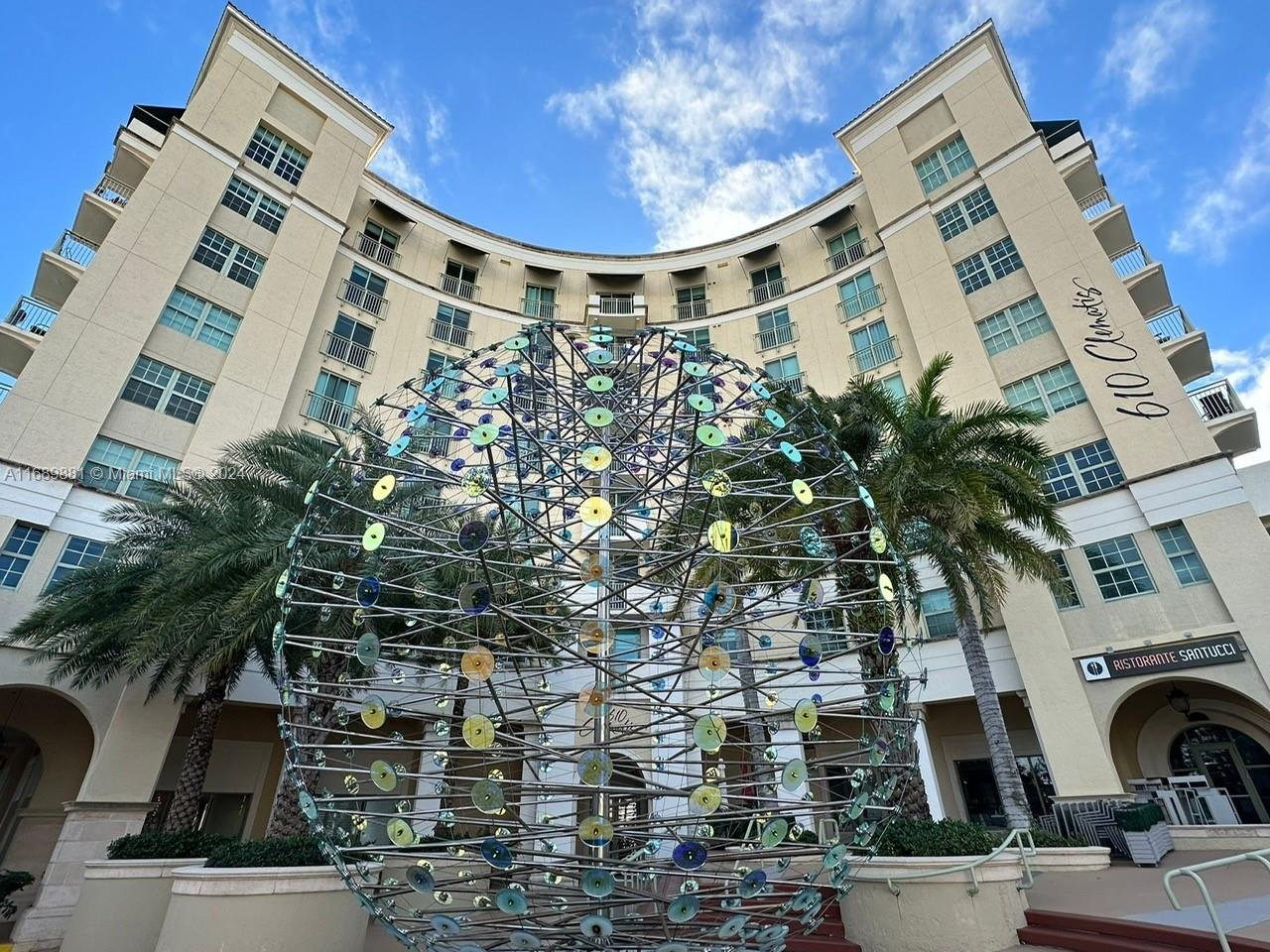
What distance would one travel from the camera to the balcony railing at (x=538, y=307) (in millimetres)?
28906

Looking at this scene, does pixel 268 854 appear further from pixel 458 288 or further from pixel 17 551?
pixel 458 288

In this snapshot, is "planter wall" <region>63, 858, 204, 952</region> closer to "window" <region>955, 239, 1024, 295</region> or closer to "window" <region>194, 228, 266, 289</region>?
"window" <region>194, 228, 266, 289</region>

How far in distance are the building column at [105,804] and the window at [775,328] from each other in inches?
918

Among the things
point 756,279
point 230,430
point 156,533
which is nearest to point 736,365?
point 156,533

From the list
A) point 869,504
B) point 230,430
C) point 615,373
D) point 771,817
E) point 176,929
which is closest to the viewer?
point 771,817

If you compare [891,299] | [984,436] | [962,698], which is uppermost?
[891,299]

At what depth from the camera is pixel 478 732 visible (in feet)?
12.1

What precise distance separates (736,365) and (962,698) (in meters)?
16.4

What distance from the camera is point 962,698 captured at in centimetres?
1809

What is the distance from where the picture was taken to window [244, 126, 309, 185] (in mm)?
23719

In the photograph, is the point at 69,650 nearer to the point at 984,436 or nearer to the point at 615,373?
the point at 615,373

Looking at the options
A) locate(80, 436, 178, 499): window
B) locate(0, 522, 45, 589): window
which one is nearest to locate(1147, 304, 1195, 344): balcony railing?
locate(80, 436, 178, 499): window

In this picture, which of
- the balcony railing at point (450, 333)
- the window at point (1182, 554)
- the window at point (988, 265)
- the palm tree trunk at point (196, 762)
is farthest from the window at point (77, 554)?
the window at point (988, 265)

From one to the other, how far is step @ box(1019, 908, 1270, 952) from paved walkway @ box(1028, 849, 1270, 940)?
138mm
